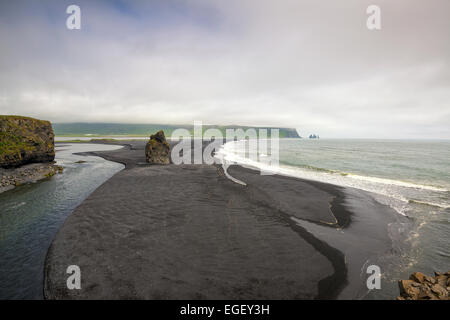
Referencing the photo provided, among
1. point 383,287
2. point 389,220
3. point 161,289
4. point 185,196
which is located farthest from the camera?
point 185,196

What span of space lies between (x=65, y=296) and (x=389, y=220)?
2009 centimetres

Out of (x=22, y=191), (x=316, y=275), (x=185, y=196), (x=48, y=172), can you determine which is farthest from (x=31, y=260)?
(x=48, y=172)

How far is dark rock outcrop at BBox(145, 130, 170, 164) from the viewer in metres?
36.7

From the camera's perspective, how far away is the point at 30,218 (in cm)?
1288

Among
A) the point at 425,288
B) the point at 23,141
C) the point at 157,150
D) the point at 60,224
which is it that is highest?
the point at 23,141

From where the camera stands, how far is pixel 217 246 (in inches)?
378

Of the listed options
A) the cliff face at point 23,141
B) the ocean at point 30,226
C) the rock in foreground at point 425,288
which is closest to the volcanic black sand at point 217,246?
the ocean at point 30,226

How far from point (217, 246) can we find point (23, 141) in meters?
34.2
